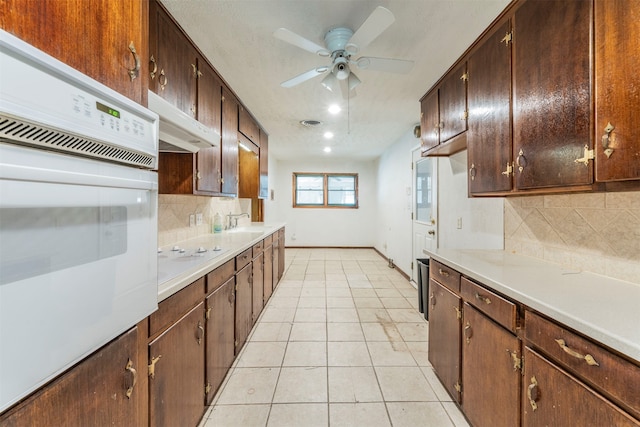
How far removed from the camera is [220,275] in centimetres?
176

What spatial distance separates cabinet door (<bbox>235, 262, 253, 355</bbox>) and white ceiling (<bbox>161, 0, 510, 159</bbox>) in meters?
1.75

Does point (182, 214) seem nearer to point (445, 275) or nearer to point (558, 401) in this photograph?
point (445, 275)

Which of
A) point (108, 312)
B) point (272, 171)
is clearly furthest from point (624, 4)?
point (272, 171)

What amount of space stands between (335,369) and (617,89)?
2244mm

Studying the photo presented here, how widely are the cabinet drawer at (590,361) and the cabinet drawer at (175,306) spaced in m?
1.50

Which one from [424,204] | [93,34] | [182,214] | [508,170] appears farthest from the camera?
[424,204]

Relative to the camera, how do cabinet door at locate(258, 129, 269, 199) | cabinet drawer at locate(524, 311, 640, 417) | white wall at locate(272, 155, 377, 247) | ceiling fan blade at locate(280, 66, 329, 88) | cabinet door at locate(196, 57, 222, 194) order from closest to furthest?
cabinet drawer at locate(524, 311, 640, 417) < ceiling fan blade at locate(280, 66, 329, 88) < cabinet door at locate(196, 57, 222, 194) < cabinet door at locate(258, 129, 269, 199) < white wall at locate(272, 155, 377, 247)

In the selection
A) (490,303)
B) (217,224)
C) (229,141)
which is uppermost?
(229,141)

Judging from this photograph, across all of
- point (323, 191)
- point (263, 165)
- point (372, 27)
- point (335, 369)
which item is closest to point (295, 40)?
point (372, 27)

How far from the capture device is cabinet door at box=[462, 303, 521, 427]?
113cm

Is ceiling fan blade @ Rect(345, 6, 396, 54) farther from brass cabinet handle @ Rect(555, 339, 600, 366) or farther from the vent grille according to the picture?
brass cabinet handle @ Rect(555, 339, 600, 366)

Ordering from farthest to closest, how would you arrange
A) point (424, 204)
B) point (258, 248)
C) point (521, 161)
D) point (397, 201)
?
point (397, 201) → point (424, 204) → point (258, 248) → point (521, 161)

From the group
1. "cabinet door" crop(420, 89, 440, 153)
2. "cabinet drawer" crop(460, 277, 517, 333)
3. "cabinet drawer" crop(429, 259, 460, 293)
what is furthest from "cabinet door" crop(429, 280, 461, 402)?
"cabinet door" crop(420, 89, 440, 153)

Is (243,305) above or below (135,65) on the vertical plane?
below
